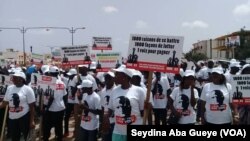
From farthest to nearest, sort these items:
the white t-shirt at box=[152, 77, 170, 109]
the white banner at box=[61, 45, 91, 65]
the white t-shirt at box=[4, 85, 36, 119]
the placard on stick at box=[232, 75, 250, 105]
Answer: the white banner at box=[61, 45, 91, 65] < the white t-shirt at box=[152, 77, 170, 109] < the white t-shirt at box=[4, 85, 36, 119] < the placard on stick at box=[232, 75, 250, 105]

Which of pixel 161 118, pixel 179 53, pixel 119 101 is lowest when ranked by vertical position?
pixel 161 118

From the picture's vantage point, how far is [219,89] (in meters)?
7.71

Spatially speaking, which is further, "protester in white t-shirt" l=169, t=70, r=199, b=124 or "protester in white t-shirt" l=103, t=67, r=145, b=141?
"protester in white t-shirt" l=169, t=70, r=199, b=124

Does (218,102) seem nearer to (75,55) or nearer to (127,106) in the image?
(127,106)

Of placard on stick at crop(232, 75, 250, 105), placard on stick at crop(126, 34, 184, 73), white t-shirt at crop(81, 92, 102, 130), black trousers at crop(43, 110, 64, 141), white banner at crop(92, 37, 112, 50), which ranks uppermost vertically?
white banner at crop(92, 37, 112, 50)

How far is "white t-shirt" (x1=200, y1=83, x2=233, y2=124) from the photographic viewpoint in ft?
25.2

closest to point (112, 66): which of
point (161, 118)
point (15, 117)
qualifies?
point (161, 118)

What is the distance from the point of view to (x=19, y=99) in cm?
906

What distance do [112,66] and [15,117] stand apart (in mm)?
5745

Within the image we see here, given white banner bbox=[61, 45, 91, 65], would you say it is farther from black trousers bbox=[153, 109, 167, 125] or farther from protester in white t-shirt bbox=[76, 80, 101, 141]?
protester in white t-shirt bbox=[76, 80, 101, 141]

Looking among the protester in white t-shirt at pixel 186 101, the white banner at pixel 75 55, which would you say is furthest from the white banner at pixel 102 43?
the protester in white t-shirt at pixel 186 101

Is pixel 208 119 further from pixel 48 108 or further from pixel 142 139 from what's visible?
pixel 48 108

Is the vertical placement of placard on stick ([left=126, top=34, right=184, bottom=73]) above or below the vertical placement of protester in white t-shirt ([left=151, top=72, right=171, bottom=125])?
above

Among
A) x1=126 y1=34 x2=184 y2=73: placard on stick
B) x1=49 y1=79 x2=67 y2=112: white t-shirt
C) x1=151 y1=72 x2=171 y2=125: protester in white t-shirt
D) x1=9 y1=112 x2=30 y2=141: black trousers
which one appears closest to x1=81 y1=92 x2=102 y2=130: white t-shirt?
x1=9 y1=112 x2=30 y2=141: black trousers
